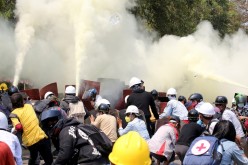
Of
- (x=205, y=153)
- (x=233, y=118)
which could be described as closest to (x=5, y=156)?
(x=205, y=153)

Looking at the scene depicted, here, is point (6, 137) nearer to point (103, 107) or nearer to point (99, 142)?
point (99, 142)

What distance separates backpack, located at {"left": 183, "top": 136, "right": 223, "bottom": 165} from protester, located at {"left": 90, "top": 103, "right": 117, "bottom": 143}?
323 centimetres

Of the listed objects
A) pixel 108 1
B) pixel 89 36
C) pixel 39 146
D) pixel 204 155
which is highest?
pixel 108 1

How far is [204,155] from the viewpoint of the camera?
4453 mm

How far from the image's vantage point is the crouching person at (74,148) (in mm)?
4641

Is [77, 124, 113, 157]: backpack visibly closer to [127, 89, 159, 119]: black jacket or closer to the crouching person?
the crouching person

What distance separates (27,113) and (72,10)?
41.9ft

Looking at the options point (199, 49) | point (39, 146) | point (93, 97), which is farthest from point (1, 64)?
point (39, 146)

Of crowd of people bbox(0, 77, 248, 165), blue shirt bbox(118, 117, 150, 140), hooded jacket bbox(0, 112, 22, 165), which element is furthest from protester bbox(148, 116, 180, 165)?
hooded jacket bbox(0, 112, 22, 165)

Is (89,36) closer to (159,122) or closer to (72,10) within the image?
(72,10)

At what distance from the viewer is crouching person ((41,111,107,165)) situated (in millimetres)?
4641

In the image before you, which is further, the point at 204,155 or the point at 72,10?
the point at 72,10

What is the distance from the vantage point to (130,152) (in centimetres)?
289

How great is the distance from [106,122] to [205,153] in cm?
338
